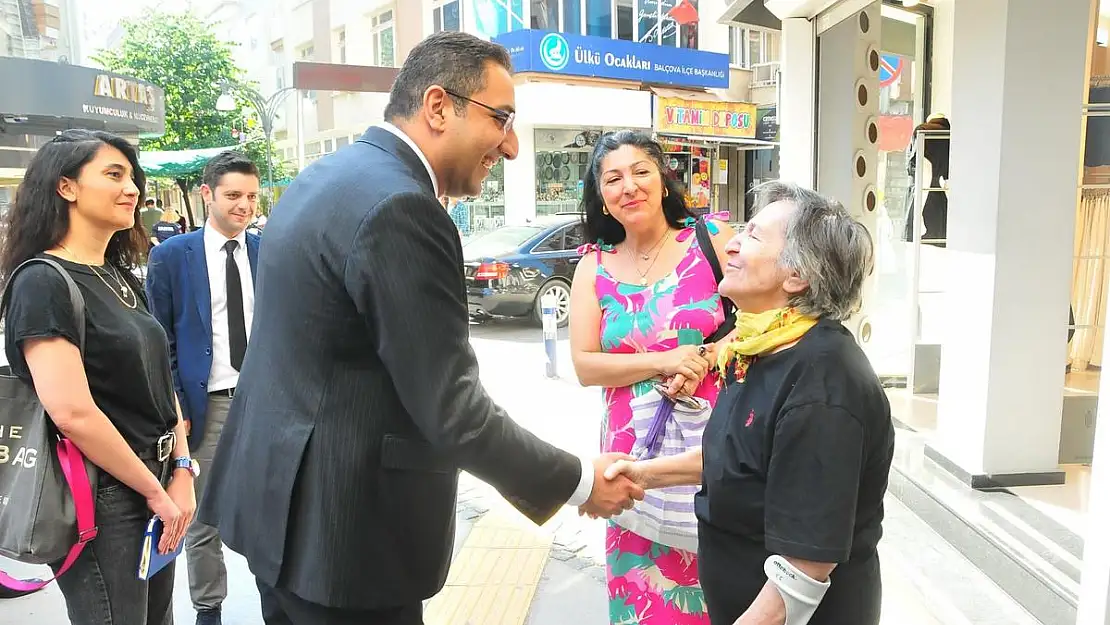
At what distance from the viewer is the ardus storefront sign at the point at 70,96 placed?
14.3m

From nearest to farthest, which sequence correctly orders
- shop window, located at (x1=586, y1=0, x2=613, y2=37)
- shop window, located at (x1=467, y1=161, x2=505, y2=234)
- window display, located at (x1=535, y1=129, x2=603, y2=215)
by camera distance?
window display, located at (x1=535, y1=129, x2=603, y2=215) → shop window, located at (x1=467, y1=161, x2=505, y2=234) → shop window, located at (x1=586, y1=0, x2=613, y2=37)

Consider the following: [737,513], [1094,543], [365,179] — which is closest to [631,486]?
[737,513]

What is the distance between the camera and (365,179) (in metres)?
1.39

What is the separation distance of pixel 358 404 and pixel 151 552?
116cm

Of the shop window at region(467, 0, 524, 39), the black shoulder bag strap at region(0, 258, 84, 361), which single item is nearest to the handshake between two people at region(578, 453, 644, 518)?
the black shoulder bag strap at region(0, 258, 84, 361)

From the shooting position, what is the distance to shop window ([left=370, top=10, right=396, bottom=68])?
→ 77.1 ft

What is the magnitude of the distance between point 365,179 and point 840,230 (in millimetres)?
921

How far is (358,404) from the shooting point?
1.39 meters

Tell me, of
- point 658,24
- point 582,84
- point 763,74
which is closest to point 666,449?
point 582,84

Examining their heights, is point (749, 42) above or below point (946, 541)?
above

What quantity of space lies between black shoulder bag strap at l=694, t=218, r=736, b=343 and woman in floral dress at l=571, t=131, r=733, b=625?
14 millimetres

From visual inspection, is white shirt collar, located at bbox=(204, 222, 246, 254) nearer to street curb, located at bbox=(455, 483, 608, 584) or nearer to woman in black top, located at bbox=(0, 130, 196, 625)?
woman in black top, located at bbox=(0, 130, 196, 625)

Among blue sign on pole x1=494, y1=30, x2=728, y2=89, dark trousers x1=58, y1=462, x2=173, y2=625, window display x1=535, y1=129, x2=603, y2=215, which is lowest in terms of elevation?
dark trousers x1=58, y1=462, x2=173, y2=625

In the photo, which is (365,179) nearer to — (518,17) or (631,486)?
(631,486)
